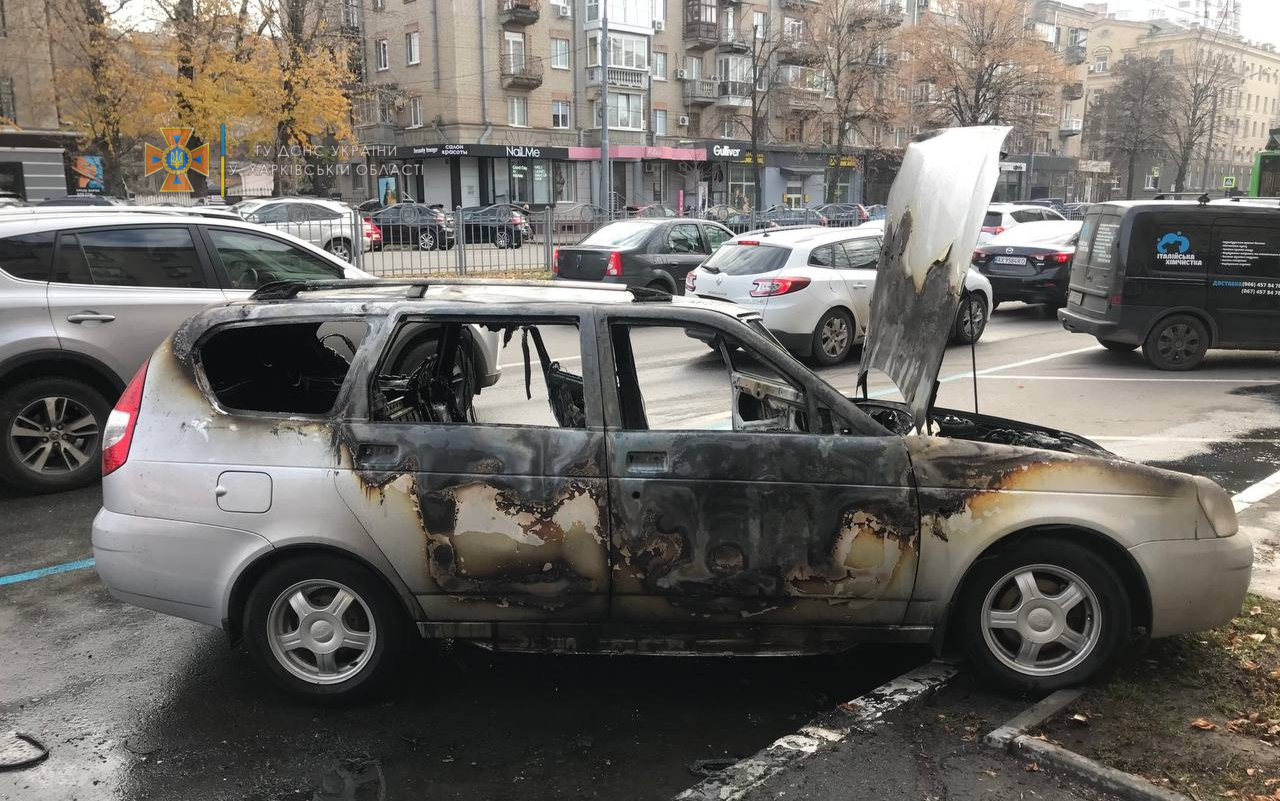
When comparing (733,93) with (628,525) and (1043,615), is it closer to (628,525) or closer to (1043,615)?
(1043,615)

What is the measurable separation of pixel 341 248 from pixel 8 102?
25.8 meters

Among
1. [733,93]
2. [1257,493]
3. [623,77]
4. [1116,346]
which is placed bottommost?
[1257,493]

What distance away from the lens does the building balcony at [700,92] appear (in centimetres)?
5322

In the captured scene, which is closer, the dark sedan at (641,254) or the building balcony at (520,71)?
the dark sedan at (641,254)

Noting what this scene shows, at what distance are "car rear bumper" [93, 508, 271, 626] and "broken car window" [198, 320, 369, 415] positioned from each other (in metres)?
0.52

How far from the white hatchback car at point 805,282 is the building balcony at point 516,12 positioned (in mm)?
37817

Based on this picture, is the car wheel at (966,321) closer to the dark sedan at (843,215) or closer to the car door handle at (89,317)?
the car door handle at (89,317)

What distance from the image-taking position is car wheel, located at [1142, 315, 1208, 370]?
10.9 m

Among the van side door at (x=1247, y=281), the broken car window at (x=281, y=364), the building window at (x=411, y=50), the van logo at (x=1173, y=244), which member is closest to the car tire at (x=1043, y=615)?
the broken car window at (x=281, y=364)

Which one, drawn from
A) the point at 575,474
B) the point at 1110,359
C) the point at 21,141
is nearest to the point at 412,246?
the point at 1110,359

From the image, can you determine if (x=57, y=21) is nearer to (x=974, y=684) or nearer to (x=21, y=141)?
(x=21, y=141)

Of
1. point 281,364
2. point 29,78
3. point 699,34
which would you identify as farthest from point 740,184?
point 281,364

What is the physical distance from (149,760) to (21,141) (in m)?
28.0

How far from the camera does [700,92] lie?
53438 millimetres
